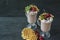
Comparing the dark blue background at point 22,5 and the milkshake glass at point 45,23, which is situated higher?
the dark blue background at point 22,5

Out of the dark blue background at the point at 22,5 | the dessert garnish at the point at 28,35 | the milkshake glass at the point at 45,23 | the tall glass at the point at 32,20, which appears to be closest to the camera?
the dessert garnish at the point at 28,35

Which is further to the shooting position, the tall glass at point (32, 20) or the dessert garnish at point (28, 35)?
the tall glass at point (32, 20)

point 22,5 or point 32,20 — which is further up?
point 22,5

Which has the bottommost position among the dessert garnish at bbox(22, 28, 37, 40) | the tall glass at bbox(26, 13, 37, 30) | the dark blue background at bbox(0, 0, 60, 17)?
the dessert garnish at bbox(22, 28, 37, 40)

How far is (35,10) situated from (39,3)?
65cm

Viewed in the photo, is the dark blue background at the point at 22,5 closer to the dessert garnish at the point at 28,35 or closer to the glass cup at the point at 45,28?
the glass cup at the point at 45,28

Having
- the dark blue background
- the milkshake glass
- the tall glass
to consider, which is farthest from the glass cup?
the dark blue background

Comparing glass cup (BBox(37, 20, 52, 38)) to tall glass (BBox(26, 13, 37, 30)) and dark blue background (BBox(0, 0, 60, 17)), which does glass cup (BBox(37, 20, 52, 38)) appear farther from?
dark blue background (BBox(0, 0, 60, 17))

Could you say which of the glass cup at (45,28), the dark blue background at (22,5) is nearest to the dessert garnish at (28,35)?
the glass cup at (45,28)

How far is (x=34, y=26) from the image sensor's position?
6.75 feet

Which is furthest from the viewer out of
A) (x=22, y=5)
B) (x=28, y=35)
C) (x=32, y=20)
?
(x=22, y=5)

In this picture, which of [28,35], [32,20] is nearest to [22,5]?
[32,20]

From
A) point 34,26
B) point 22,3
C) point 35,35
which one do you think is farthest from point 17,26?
point 22,3

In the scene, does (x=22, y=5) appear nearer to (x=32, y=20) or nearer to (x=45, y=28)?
(x=32, y=20)
